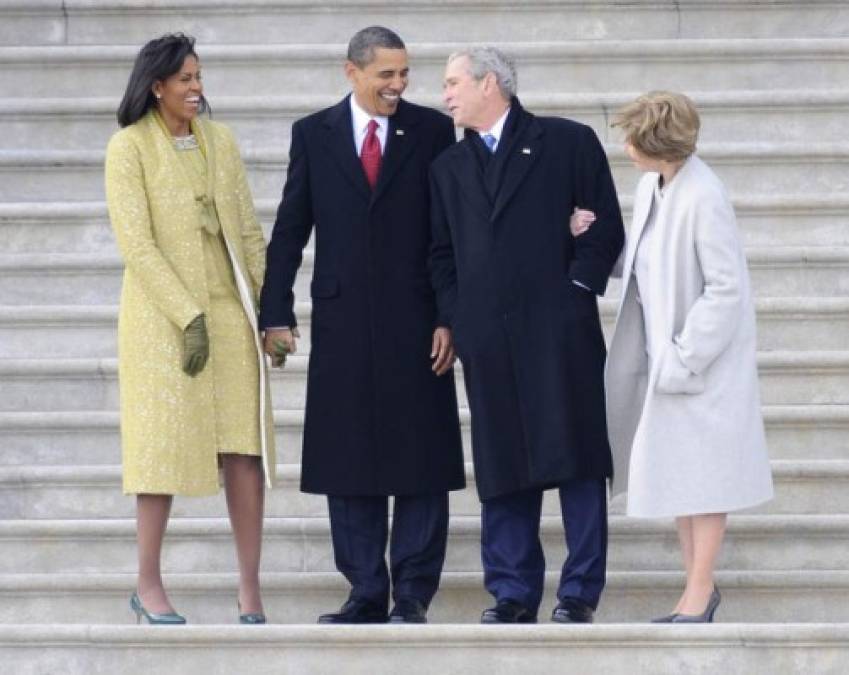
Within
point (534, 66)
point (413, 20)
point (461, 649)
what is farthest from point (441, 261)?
point (413, 20)

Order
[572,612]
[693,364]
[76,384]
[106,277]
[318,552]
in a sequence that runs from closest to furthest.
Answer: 1. [693,364]
2. [572,612]
3. [318,552]
4. [76,384]
5. [106,277]

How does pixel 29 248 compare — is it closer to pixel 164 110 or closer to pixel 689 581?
pixel 164 110

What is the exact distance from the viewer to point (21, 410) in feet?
27.4

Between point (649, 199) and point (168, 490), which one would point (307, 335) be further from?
point (649, 199)

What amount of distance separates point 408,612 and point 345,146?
1.25m

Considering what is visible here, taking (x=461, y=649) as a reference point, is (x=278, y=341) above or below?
above

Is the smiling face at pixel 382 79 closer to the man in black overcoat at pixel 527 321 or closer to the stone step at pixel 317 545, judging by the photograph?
the man in black overcoat at pixel 527 321

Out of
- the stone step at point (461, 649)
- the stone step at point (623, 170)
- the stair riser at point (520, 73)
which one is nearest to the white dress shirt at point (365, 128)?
the stone step at point (461, 649)

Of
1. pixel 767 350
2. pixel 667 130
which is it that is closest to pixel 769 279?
pixel 767 350

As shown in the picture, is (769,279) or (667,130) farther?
(769,279)

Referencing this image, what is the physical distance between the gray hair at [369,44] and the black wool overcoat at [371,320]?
0.62ft

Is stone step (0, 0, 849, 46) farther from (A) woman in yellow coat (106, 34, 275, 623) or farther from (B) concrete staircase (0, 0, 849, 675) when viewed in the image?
(A) woman in yellow coat (106, 34, 275, 623)

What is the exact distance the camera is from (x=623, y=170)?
8930 mm

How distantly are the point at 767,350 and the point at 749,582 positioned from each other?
1.18 metres
